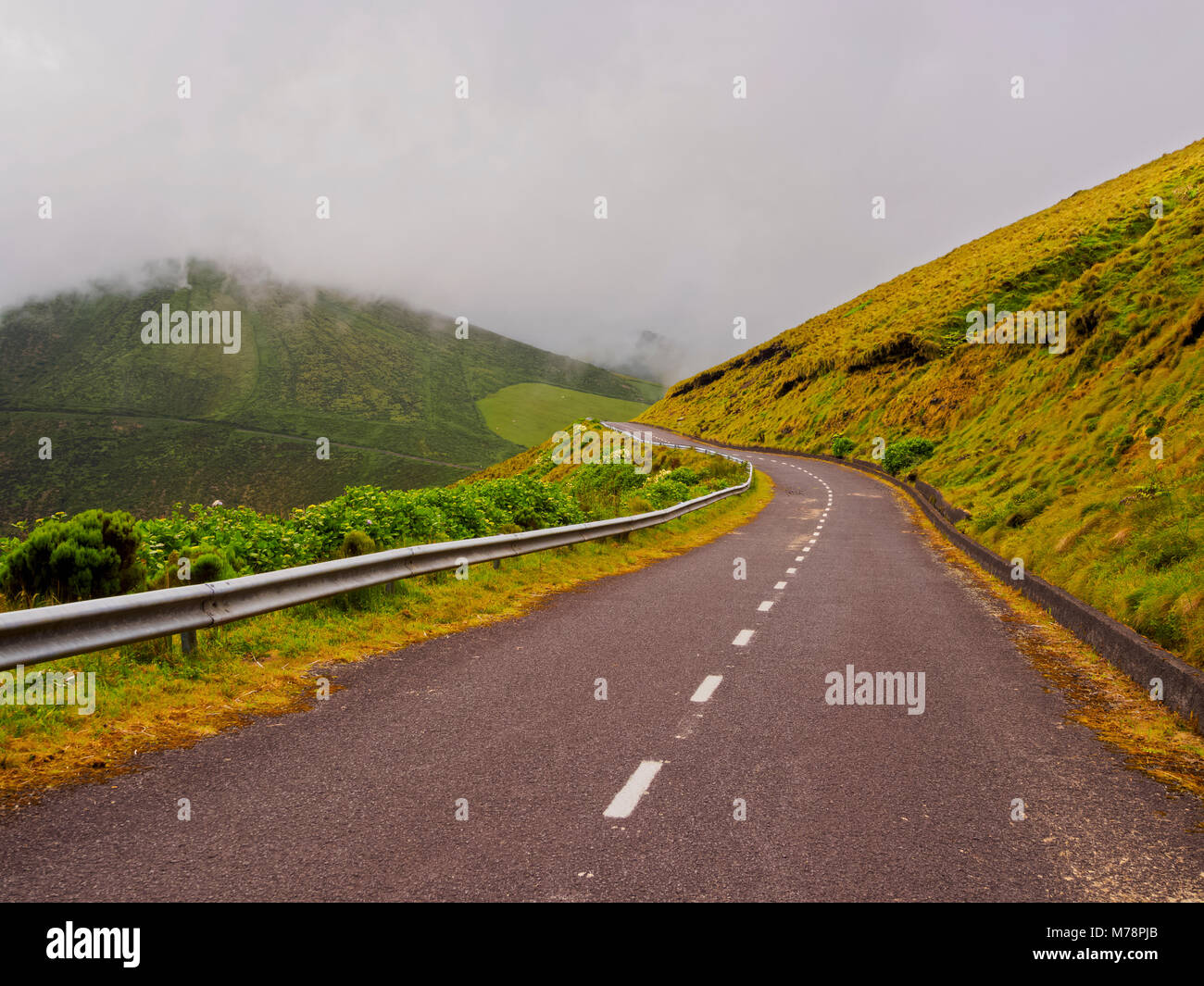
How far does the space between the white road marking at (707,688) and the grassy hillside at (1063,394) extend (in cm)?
393

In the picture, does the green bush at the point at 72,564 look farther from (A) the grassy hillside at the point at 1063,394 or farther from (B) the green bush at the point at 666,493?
(B) the green bush at the point at 666,493

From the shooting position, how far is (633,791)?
14.7 ft

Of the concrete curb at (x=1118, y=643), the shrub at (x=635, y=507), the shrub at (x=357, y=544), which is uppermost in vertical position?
the shrub at (x=357, y=544)

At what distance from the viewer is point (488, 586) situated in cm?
1182

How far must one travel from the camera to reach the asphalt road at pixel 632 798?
11.5 ft

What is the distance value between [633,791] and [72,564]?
6029 mm

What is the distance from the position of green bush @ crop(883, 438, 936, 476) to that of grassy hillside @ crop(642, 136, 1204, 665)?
1350 millimetres

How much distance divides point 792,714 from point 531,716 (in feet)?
6.23

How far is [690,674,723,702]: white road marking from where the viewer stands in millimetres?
6492

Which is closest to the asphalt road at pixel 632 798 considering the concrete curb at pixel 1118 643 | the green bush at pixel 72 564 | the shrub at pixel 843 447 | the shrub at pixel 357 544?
the concrete curb at pixel 1118 643

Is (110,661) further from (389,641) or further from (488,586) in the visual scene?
(488,586)

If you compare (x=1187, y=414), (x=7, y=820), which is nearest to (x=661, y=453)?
(x=1187, y=414)

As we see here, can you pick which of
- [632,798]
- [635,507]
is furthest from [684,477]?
[632,798]

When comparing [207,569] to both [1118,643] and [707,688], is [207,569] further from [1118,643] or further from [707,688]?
[1118,643]
